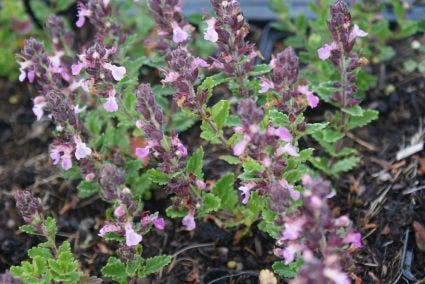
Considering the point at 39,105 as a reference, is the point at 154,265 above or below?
below

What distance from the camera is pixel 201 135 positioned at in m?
2.96

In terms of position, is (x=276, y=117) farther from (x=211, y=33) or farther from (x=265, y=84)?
(x=211, y=33)

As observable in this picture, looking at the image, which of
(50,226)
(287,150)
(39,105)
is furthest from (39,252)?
(287,150)

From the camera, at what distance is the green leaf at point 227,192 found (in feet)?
10.5

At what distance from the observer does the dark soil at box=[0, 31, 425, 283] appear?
125 inches

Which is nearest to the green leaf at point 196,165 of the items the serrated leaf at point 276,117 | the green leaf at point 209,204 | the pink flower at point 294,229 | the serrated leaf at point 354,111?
the green leaf at point 209,204

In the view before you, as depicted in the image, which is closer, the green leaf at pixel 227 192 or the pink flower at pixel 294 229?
the pink flower at pixel 294 229

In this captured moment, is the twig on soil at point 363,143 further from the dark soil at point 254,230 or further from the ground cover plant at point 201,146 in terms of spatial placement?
the ground cover plant at point 201,146

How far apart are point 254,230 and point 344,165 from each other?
2.12 feet

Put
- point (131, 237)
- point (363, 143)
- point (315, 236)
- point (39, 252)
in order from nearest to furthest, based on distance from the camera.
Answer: point (315, 236)
point (131, 237)
point (39, 252)
point (363, 143)

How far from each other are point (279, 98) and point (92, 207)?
1.49m

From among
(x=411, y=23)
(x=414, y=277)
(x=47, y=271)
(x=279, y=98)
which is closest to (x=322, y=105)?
(x=411, y=23)

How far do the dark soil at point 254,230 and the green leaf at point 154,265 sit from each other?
31cm

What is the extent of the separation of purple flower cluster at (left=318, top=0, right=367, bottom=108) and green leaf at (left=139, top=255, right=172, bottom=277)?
4.14 feet
